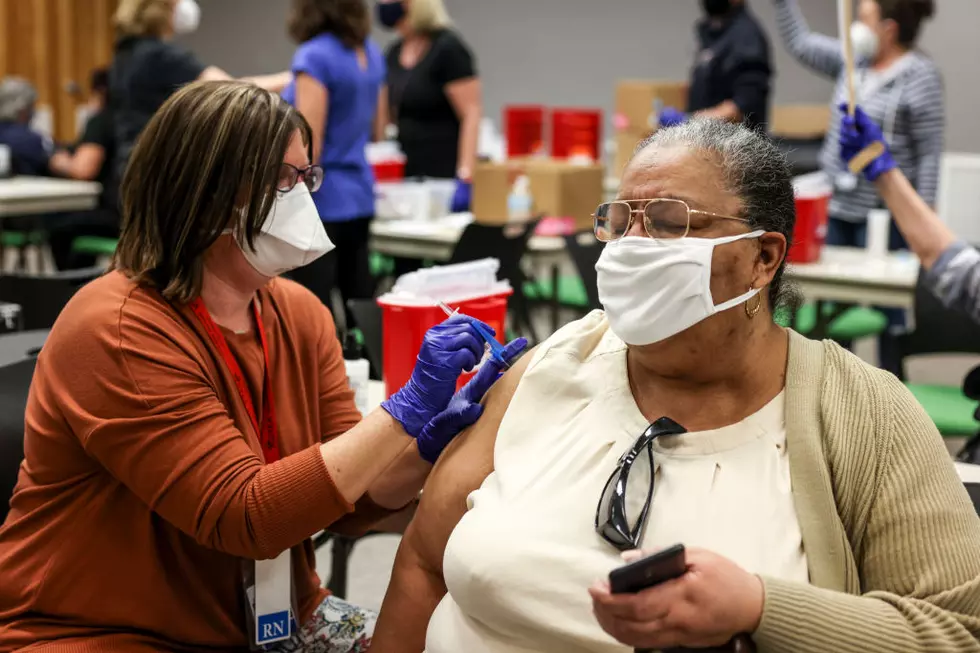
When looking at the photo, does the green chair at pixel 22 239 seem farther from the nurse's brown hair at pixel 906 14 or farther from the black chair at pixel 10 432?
the black chair at pixel 10 432

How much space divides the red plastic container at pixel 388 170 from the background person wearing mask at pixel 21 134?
312 centimetres

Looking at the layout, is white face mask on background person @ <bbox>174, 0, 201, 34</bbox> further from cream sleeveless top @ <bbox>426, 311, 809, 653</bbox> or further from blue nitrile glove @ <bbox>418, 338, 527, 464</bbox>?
cream sleeveless top @ <bbox>426, 311, 809, 653</bbox>

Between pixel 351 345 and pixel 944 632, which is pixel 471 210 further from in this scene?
pixel 944 632

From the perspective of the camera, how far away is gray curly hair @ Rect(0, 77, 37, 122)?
7.66 metres

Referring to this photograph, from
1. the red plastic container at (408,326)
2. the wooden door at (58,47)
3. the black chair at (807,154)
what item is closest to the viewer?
the red plastic container at (408,326)

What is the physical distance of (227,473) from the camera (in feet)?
5.31

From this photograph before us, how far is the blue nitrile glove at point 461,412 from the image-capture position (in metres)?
1.66

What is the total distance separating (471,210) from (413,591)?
396 centimetres

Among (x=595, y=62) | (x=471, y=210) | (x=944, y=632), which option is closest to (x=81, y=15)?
(x=595, y=62)

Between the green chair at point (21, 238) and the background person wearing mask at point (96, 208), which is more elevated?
the background person wearing mask at point (96, 208)

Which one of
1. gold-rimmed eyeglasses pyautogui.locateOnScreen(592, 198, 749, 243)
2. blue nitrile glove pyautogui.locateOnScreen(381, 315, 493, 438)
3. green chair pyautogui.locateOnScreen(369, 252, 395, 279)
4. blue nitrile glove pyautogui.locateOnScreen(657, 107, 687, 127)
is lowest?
green chair pyautogui.locateOnScreen(369, 252, 395, 279)

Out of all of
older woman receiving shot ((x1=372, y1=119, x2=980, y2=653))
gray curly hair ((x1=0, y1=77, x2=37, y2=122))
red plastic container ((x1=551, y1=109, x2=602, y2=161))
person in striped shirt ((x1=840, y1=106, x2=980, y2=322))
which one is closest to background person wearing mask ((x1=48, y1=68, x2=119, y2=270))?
gray curly hair ((x1=0, y1=77, x2=37, y2=122))

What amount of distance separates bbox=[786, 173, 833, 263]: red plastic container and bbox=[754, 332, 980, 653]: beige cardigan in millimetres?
2633

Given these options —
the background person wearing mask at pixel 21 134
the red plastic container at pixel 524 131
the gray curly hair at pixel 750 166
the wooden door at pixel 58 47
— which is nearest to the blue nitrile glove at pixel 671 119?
the gray curly hair at pixel 750 166
